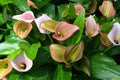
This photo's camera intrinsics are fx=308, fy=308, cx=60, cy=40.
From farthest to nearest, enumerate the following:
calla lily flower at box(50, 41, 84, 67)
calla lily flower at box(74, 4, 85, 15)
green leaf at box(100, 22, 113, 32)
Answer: calla lily flower at box(74, 4, 85, 15) → green leaf at box(100, 22, 113, 32) → calla lily flower at box(50, 41, 84, 67)

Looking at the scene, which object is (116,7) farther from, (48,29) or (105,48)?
(48,29)

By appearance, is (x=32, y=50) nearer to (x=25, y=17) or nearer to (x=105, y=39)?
(x=25, y=17)

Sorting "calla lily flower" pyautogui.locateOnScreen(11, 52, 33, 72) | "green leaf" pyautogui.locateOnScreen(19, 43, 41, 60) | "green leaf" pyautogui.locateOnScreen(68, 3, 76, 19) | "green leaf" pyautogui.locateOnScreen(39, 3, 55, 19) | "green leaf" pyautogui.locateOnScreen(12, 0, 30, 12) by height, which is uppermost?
"green leaf" pyautogui.locateOnScreen(68, 3, 76, 19)

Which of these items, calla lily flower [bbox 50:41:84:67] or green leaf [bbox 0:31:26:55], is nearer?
calla lily flower [bbox 50:41:84:67]

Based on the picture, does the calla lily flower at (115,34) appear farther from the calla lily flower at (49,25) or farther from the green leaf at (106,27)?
the calla lily flower at (49,25)

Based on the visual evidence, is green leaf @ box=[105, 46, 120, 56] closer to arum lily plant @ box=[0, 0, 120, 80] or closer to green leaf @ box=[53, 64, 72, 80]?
arum lily plant @ box=[0, 0, 120, 80]

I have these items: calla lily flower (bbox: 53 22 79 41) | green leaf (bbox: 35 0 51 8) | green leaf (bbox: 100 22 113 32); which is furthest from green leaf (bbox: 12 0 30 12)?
green leaf (bbox: 100 22 113 32)

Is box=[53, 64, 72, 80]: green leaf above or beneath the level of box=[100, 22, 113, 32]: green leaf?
beneath
